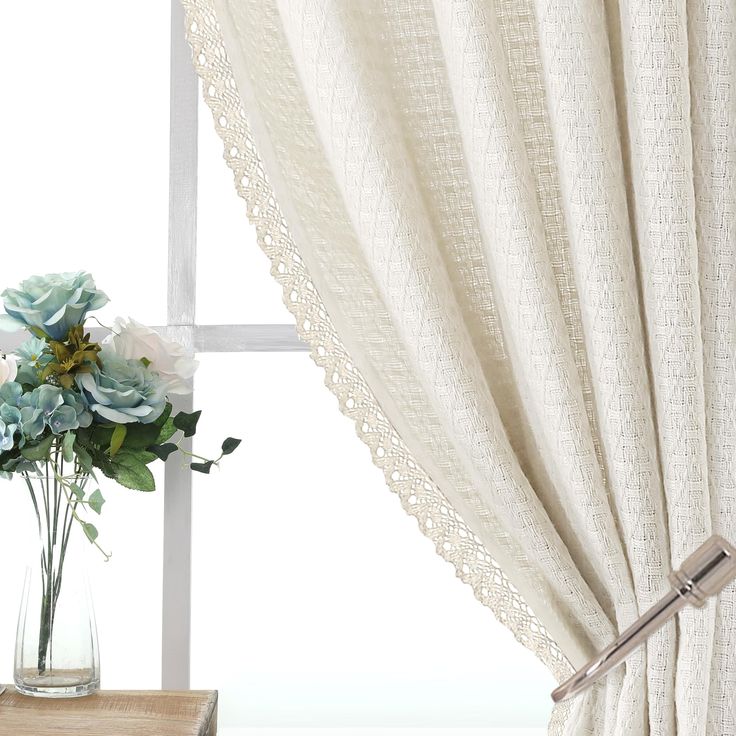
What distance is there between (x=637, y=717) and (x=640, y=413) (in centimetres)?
30

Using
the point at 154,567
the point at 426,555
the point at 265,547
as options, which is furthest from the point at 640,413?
the point at 154,567

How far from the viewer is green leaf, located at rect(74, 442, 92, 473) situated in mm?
1015

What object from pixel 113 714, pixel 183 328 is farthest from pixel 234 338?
pixel 113 714

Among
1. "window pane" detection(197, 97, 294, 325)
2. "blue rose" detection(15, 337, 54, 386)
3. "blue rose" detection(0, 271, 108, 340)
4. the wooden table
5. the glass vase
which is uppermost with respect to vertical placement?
"window pane" detection(197, 97, 294, 325)

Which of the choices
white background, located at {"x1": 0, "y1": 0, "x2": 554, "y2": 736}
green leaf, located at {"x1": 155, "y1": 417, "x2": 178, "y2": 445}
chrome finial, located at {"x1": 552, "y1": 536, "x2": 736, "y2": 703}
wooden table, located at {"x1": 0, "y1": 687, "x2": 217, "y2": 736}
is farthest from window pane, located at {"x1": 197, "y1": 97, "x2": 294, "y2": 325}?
chrome finial, located at {"x1": 552, "y1": 536, "x2": 736, "y2": 703}

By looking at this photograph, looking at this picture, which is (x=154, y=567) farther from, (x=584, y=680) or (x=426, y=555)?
(x=584, y=680)

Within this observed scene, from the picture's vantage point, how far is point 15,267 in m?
1.29

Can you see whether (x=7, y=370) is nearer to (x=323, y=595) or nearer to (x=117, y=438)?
(x=117, y=438)

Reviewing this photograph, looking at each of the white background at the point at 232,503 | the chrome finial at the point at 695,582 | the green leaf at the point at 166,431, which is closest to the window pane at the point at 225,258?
the white background at the point at 232,503

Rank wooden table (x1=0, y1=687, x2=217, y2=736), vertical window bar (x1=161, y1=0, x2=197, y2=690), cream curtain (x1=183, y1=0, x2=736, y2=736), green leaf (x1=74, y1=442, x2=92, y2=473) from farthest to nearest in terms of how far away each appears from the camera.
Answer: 1. vertical window bar (x1=161, y1=0, x2=197, y2=690)
2. green leaf (x1=74, y1=442, x2=92, y2=473)
3. wooden table (x1=0, y1=687, x2=217, y2=736)
4. cream curtain (x1=183, y1=0, x2=736, y2=736)

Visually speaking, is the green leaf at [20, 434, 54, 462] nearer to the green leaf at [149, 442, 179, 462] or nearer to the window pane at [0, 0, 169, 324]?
the green leaf at [149, 442, 179, 462]

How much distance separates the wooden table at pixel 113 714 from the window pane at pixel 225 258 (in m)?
0.55

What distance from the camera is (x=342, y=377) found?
3.11 ft

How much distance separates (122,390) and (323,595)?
480 mm
